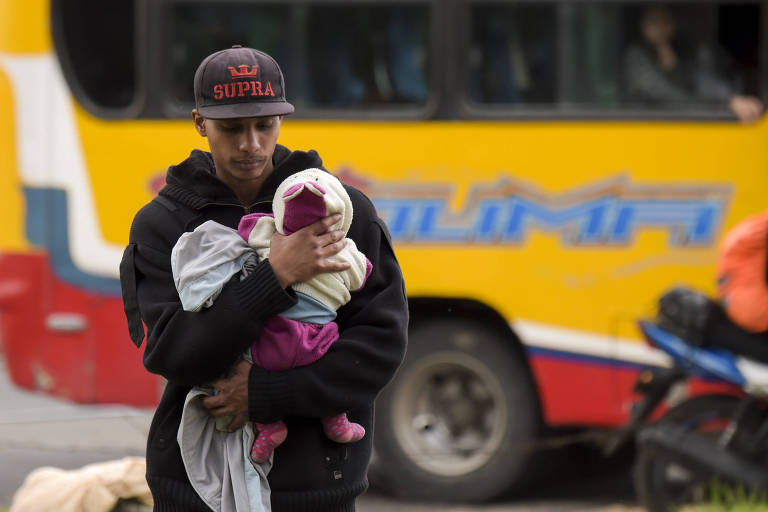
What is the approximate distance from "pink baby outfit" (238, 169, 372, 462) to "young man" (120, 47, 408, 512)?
24 millimetres

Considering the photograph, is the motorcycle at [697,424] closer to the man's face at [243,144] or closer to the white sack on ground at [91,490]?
the white sack on ground at [91,490]

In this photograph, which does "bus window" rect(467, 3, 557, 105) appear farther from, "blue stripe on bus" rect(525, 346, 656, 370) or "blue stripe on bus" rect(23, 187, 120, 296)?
"blue stripe on bus" rect(23, 187, 120, 296)

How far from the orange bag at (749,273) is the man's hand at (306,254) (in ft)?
10.0

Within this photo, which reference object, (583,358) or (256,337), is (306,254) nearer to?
(256,337)

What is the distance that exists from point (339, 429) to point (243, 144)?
0.58 m

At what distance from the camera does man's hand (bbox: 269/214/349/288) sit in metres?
2.33

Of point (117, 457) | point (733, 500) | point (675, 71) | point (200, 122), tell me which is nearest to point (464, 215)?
point (675, 71)

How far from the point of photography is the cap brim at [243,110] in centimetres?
239

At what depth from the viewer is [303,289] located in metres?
2.38

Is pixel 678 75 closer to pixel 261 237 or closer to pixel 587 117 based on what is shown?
pixel 587 117

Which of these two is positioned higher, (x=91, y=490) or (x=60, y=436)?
(x=91, y=490)

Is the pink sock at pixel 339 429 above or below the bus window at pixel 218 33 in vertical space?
below

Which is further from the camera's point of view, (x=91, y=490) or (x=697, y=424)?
(x=697, y=424)

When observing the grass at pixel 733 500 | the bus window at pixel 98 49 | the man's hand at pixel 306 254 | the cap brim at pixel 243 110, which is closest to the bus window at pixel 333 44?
the bus window at pixel 98 49
